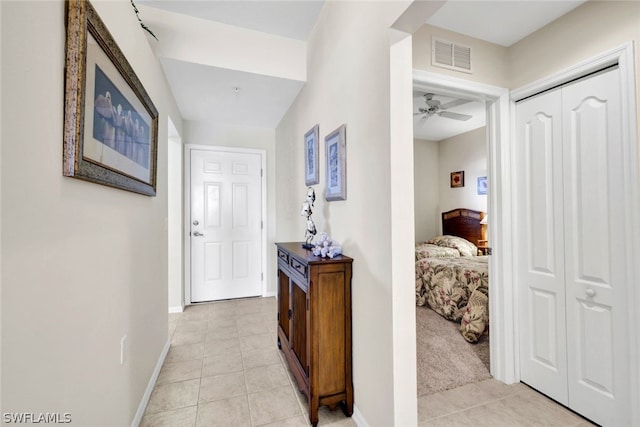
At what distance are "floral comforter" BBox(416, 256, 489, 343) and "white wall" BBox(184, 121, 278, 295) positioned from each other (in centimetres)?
200

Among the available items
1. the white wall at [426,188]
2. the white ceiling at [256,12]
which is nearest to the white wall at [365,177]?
the white ceiling at [256,12]

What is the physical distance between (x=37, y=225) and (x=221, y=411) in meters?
1.49

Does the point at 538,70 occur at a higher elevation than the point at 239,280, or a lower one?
higher

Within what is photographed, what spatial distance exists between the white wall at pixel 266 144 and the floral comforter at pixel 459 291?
A: 2.00m

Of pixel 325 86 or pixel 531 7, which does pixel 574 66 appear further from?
pixel 325 86

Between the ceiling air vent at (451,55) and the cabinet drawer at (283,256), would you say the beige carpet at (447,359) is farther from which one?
the ceiling air vent at (451,55)

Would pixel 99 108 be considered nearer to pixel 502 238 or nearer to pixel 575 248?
pixel 502 238

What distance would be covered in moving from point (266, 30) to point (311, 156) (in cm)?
120

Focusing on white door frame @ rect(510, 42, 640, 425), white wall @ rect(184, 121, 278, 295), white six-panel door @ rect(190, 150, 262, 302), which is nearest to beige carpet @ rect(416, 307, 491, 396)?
white door frame @ rect(510, 42, 640, 425)

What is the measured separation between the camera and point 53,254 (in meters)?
0.84

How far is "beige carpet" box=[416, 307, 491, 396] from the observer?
1.93 meters

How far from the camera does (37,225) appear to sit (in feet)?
2.51

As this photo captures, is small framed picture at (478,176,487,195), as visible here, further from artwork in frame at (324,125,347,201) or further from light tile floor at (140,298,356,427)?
light tile floor at (140,298,356,427)

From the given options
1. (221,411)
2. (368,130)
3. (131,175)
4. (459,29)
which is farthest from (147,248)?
(459,29)
